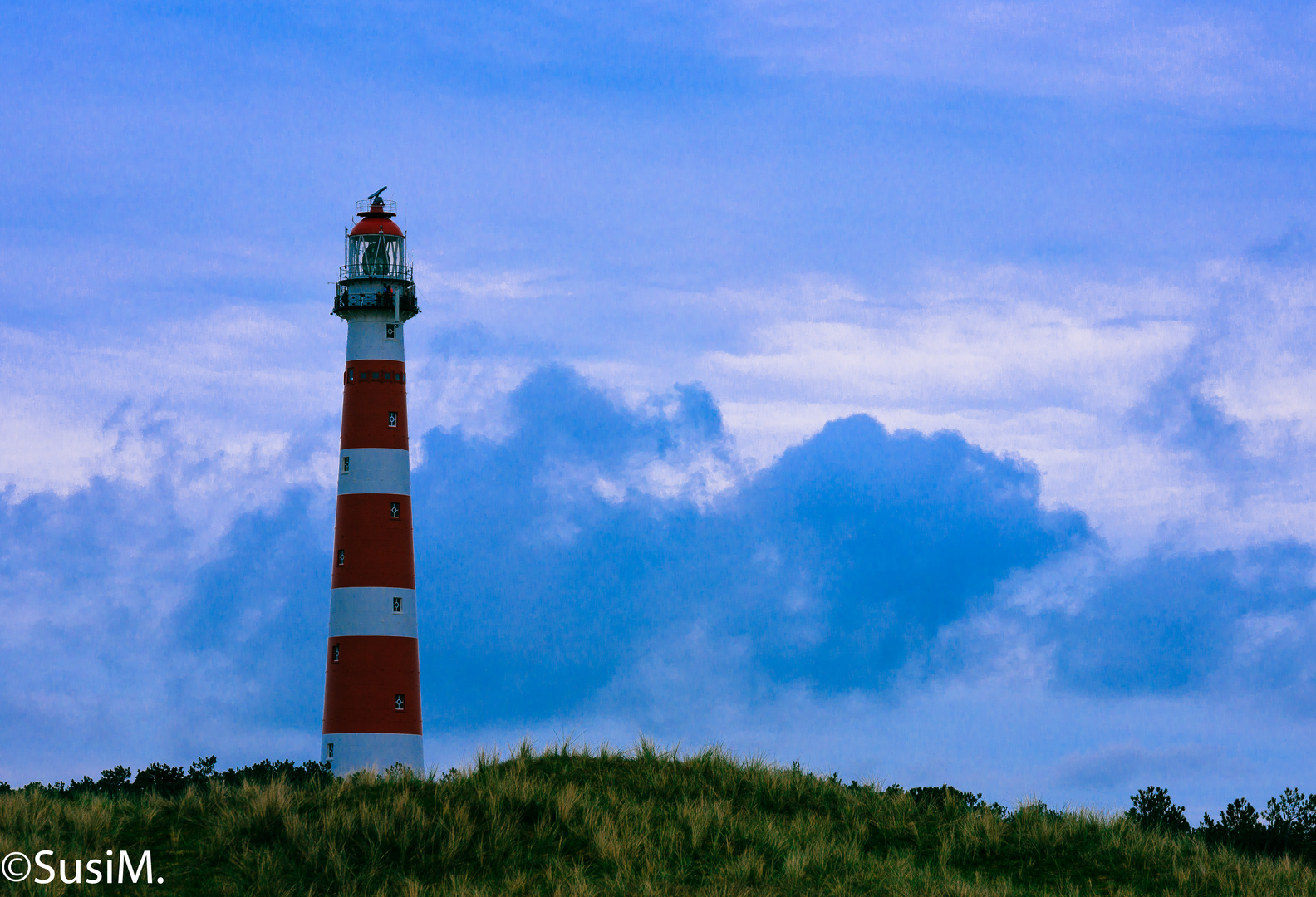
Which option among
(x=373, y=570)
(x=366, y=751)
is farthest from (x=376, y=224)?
(x=366, y=751)

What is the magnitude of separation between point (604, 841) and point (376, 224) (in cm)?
3259

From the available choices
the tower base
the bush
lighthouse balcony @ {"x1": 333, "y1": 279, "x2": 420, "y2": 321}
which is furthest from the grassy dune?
lighthouse balcony @ {"x1": 333, "y1": 279, "x2": 420, "y2": 321}

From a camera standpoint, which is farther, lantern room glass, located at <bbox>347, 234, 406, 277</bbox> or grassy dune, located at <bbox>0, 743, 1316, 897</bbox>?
lantern room glass, located at <bbox>347, 234, 406, 277</bbox>

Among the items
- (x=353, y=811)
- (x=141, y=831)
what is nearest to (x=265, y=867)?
(x=353, y=811)

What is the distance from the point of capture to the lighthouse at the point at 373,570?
Answer: 4341cm

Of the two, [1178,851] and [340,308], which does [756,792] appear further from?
[340,308]

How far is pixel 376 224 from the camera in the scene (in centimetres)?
4994

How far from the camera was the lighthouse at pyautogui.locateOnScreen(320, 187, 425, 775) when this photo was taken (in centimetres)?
4341

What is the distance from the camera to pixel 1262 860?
2533cm

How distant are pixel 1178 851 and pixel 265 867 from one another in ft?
53.4

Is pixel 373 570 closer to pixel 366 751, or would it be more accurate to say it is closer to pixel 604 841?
pixel 366 751

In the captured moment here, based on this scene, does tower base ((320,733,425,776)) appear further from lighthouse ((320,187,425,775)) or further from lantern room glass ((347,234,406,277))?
lantern room glass ((347,234,406,277))

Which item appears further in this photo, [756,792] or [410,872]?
[756,792]

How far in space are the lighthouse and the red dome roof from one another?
318 cm
